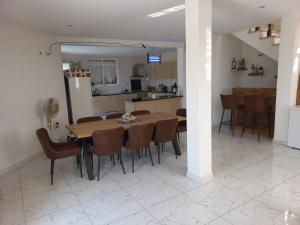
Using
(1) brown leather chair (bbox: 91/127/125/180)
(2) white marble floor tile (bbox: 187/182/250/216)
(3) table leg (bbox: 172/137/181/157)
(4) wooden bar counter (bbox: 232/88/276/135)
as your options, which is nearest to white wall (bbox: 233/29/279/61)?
(4) wooden bar counter (bbox: 232/88/276/135)

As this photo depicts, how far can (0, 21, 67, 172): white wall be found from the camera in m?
3.62

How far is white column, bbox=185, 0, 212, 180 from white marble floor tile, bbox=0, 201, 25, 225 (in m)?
2.20

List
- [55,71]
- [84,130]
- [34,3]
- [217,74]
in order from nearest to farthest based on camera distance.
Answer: [34,3] < [84,130] < [55,71] < [217,74]

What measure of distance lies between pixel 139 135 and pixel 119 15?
191 centimetres

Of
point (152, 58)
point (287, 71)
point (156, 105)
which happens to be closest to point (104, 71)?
point (152, 58)

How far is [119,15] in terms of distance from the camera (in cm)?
342

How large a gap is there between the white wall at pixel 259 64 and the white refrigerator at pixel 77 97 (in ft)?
15.0

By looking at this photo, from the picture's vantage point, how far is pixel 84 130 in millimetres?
3344

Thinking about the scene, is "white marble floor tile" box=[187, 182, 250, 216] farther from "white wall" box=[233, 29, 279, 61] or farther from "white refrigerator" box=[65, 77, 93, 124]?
"white refrigerator" box=[65, 77, 93, 124]

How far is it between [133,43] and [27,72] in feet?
8.86

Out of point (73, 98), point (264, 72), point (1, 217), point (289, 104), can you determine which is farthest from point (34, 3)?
point (264, 72)

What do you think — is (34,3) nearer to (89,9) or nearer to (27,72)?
(89,9)

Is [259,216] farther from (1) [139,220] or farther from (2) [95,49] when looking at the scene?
(2) [95,49]

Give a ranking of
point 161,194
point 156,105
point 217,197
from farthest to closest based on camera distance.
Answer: point 156,105 → point 161,194 → point 217,197
